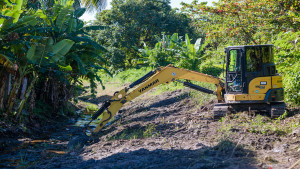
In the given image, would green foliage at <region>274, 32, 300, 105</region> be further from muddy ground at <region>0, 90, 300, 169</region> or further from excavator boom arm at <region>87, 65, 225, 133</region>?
excavator boom arm at <region>87, 65, 225, 133</region>

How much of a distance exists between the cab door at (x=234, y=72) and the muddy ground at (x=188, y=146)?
0.84 meters

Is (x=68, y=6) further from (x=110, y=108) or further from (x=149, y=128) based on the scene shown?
(x=149, y=128)

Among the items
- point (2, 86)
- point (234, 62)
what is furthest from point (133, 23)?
point (234, 62)

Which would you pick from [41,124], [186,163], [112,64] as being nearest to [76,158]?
[186,163]

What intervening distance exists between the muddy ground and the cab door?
836 millimetres

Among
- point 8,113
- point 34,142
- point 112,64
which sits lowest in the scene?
point 34,142

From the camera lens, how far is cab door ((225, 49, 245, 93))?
8963 millimetres

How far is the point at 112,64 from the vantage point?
2750 cm

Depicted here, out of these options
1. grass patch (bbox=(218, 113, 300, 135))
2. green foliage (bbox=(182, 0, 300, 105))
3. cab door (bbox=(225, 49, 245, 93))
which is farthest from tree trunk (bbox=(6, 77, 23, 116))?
green foliage (bbox=(182, 0, 300, 105))

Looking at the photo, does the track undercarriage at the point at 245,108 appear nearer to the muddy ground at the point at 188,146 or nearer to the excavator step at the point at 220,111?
the excavator step at the point at 220,111

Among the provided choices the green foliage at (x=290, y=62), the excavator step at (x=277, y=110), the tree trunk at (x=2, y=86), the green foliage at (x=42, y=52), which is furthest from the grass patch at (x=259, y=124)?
the tree trunk at (x=2, y=86)

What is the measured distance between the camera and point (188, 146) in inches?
270

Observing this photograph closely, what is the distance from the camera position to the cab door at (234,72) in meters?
8.96

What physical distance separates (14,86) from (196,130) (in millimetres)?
6202
